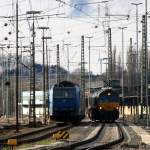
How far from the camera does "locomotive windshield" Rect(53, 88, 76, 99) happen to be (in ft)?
185

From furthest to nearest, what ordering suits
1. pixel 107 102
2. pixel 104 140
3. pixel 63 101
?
pixel 107 102 → pixel 63 101 → pixel 104 140

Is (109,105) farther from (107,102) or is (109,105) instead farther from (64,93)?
(64,93)

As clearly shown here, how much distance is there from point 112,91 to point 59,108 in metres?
8.85

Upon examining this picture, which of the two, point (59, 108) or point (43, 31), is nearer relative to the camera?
point (59, 108)

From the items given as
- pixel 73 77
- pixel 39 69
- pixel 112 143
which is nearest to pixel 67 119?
pixel 112 143

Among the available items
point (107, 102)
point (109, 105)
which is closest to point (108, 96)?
point (107, 102)

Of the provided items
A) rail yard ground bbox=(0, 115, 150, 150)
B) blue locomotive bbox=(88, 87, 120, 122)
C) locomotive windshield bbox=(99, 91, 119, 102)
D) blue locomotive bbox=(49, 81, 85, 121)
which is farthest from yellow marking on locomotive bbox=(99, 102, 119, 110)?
rail yard ground bbox=(0, 115, 150, 150)

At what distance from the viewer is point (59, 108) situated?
2228 inches

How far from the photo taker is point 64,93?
186ft

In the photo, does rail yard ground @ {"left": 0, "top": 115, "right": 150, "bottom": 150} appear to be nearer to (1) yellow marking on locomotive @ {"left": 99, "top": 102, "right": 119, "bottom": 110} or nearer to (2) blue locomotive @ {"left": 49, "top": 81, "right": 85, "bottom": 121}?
(2) blue locomotive @ {"left": 49, "top": 81, "right": 85, "bottom": 121}

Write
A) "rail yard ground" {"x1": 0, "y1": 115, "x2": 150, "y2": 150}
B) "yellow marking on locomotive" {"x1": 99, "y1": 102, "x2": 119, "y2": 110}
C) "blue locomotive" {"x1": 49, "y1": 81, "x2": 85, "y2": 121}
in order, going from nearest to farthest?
"rail yard ground" {"x1": 0, "y1": 115, "x2": 150, "y2": 150}, "blue locomotive" {"x1": 49, "y1": 81, "x2": 85, "y2": 121}, "yellow marking on locomotive" {"x1": 99, "y1": 102, "x2": 119, "y2": 110}

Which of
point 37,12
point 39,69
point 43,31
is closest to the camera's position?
point 37,12

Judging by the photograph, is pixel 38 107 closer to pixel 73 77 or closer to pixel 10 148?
pixel 73 77

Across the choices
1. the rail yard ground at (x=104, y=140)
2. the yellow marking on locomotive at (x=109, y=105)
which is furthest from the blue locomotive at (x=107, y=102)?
the rail yard ground at (x=104, y=140)
